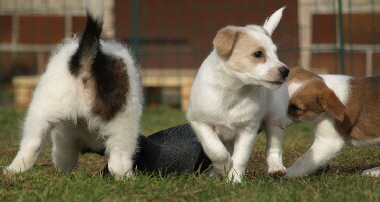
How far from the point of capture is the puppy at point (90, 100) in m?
3.96

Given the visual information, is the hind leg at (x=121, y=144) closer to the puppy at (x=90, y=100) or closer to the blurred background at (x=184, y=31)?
the puppy at (x=90, y=100)

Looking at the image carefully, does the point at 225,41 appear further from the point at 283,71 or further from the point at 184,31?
the point at 184,31

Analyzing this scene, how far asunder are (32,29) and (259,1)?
4.95 meters

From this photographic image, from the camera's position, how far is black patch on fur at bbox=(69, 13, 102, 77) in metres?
4.02

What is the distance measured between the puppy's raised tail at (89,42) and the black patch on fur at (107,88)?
60 mm

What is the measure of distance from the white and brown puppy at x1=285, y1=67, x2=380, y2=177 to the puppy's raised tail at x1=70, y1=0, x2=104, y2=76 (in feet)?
6.34

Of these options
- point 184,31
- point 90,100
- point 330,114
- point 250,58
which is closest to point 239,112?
point 250,58

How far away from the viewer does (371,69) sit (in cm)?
1135

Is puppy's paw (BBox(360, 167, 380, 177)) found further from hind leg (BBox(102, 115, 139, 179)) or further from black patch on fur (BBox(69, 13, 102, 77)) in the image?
black patch on fur (BBox(69, 13, 102, 77))

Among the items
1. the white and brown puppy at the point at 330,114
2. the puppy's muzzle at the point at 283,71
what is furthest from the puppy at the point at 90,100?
the white and brown puppy at the point at 330,114

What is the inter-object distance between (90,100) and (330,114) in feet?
7.07

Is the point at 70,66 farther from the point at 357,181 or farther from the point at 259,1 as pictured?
the point at 259,1

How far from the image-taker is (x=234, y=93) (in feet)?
14.3

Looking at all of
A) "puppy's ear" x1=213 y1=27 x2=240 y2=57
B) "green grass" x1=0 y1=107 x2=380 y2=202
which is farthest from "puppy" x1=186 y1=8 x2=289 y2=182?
"green grass" x1=0 y1=107 x2=380 y2=202
